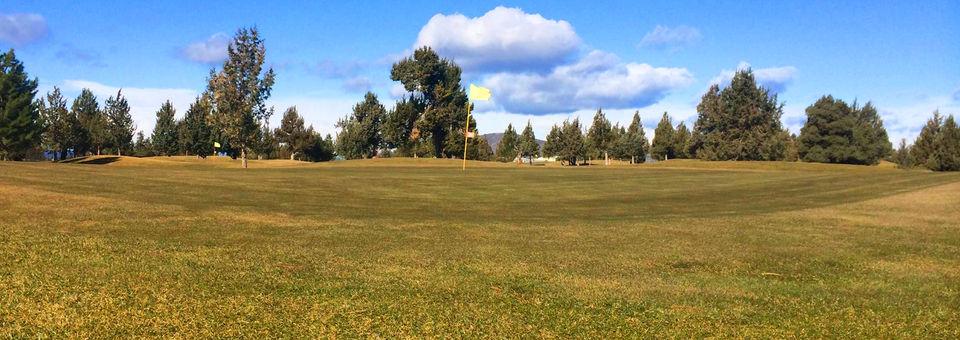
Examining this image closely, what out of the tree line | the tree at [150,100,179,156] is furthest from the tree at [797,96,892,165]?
the tree at [150,100,179,156]

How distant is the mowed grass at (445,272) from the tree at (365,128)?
74.8 meters

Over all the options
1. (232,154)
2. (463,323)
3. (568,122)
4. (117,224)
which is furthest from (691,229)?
(232,154)

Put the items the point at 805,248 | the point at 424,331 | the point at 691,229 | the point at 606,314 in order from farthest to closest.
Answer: the point at 691,229
the point at 805,248
the point at 606,314
the point at 424,331

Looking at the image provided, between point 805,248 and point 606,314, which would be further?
point 805,248

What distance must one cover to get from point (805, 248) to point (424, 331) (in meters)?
9.11

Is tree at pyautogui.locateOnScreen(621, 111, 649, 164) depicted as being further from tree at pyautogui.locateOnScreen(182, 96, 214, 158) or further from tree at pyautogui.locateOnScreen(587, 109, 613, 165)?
tree at pyautogui.locateOnScreen(182, 96, 214, 158)

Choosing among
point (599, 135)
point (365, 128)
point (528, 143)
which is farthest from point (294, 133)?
point (599, 135)

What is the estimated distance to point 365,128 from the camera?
297ft

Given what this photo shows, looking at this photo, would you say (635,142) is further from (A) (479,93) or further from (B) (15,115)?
(B) (15,115)

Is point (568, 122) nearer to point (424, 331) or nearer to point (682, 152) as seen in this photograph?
point (682, 152)

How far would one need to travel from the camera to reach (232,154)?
10025 cm

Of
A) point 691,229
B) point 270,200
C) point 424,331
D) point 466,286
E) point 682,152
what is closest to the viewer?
point 424,331

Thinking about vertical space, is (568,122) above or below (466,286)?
above

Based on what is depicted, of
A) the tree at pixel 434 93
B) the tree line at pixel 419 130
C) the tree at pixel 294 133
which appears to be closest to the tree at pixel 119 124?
the tree line at pixel 419 130
